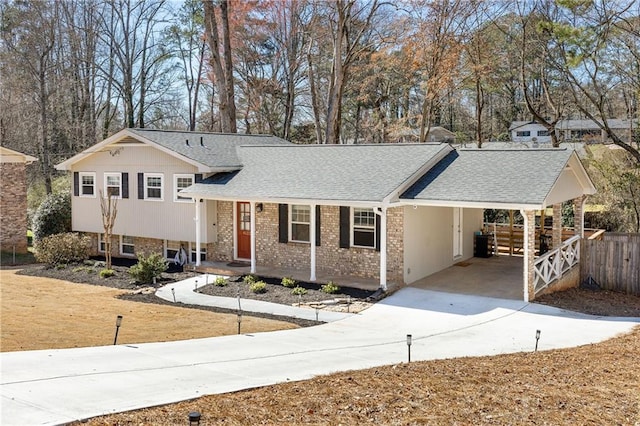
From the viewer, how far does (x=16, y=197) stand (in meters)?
24.0

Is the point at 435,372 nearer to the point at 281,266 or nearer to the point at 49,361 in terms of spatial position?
the point at 49,361

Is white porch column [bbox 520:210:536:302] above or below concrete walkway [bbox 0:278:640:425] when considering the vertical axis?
above

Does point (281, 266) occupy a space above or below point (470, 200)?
below

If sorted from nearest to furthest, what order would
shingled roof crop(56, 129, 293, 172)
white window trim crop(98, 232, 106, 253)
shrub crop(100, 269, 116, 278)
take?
shrub crop(100, 269, 116, 278), shingled roof crop(56, 129, 293, 172), white window trim crop(98, 232, 106, 253)

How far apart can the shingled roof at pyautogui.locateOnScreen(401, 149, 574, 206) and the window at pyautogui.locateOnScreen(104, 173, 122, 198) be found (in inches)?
432

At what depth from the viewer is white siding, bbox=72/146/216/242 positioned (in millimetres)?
20234

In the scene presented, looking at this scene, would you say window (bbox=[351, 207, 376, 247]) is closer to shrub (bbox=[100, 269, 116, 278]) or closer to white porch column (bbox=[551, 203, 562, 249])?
white porch column (bbox=[551, 203, 562, 249])

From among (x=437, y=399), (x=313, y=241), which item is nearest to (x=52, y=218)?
(x=313, y=241)

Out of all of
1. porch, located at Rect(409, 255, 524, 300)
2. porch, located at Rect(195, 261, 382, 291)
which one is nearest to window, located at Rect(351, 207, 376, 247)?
porch, located at Rect(195, 261, 382, 291)

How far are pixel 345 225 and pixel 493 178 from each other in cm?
420

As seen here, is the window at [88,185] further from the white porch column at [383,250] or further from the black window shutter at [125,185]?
the white porch column at [383,250]

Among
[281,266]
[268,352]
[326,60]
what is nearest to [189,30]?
[326,60]

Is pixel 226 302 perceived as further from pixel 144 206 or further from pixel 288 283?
pixel 144 206

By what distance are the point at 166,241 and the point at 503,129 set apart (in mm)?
30382
